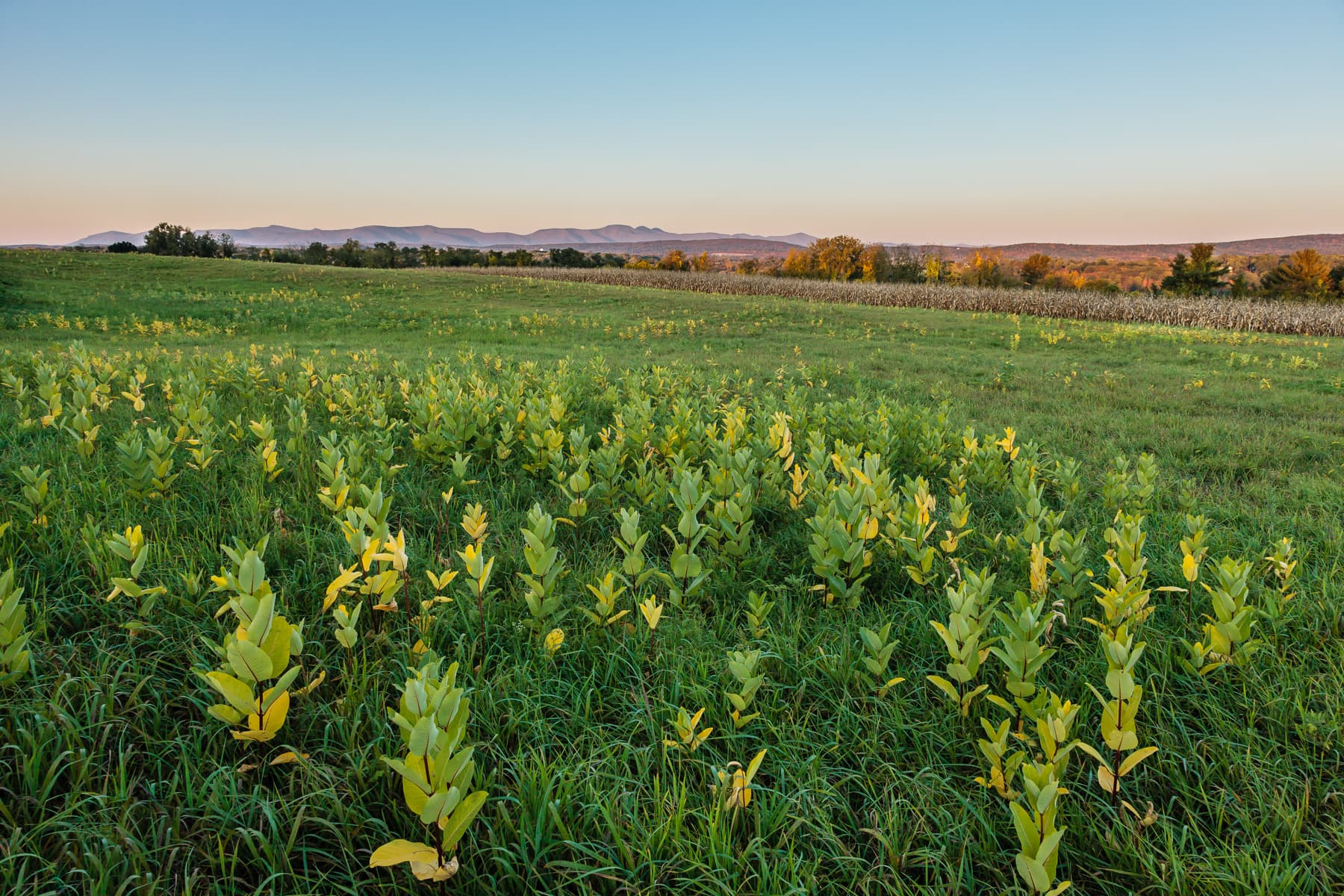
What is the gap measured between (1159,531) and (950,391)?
5868mm

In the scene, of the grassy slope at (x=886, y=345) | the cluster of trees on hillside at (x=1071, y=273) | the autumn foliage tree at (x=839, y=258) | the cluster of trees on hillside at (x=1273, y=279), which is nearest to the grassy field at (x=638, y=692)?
the grassy slope at (x=886, y=345)

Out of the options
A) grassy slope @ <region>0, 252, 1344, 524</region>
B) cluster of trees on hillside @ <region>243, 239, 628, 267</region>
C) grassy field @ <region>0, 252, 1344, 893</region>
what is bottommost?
grassy field @ <region>0, 252, 1344, 893</region>

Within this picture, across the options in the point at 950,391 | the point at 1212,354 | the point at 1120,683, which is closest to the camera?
the point at 1120,683

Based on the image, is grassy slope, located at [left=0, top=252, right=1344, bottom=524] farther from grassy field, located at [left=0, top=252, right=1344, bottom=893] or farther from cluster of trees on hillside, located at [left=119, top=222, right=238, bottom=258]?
cluster of trees on hillside, located at [left=119, top=222, right=238, bottom=258]

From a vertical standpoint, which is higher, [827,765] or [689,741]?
[689,741]

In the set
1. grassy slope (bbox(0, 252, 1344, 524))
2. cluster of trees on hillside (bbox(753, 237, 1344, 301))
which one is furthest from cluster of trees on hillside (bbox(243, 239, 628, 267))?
grassy slope (bbox(0, 252, 1344, 524))

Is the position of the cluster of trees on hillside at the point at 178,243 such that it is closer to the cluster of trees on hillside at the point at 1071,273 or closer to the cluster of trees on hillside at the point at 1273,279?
the cluster of trees on hillside at the point at 1071,273

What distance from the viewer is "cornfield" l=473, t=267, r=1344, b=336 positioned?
2673 cm

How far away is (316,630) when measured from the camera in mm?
2227

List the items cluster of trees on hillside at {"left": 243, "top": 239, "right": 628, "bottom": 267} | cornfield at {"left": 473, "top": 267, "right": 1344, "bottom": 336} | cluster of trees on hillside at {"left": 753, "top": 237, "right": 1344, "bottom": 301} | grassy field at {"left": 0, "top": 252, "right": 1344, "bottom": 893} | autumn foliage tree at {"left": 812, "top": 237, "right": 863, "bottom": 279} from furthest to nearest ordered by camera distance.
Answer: autumn foliage tree at {"left": 812, "top": 237, "right": 863, "bottom": 279} < cluster of trees on hillside at {"left": 243, "top": 239, "right": 628, "bottom": 267} < cluster of trees on hillside at {"left": 753, "top": 237, "right": 1344, "bottom": 301} < cornfield at {"left": 473, "top": 267, "right": 1344, "bottom": 336} < grassy field at {"left": 0, "top": 252, "right": 1344, "bottom": 893}

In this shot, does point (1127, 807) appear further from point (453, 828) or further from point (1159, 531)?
point (1159, 531)

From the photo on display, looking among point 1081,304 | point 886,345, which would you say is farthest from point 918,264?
point 886,345

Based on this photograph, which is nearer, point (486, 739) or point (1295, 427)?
point (486, 739)

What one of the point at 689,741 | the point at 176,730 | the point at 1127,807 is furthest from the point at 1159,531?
the point at 176,730
